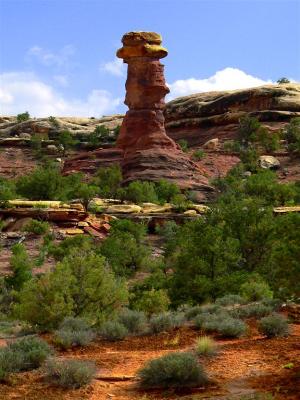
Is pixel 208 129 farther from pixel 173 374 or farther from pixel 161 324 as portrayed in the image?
pixel 173 374

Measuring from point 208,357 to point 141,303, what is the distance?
982cm

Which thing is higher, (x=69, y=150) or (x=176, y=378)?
(x=69, y=150)

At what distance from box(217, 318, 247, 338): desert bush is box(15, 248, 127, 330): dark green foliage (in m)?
3.87

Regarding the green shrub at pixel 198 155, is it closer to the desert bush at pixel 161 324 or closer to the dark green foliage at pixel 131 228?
the dark green foliage at pixel 131 228

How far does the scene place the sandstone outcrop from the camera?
72.4 metres

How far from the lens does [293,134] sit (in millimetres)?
65750

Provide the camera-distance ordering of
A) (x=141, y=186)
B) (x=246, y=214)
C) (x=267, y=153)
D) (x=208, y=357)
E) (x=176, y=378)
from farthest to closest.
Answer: (x=267, y=153) < (x=141, y=186) < (x=246, y=214) < (x=208, y=357) < (x=176, y=378)

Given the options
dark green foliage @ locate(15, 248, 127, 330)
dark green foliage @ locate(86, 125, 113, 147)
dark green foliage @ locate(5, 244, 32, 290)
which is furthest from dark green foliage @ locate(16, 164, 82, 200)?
dark green foliage @ locate(15, 248, 127, 330)

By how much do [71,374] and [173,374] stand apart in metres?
1.46

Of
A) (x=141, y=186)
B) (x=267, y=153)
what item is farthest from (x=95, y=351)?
(x=267, y=153)

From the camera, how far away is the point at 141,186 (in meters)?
48.6

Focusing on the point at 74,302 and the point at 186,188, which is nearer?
the point at 74,302

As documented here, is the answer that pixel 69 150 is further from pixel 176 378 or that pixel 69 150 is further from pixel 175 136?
pixel 176 378

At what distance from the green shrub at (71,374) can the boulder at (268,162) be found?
5333 centimetres
